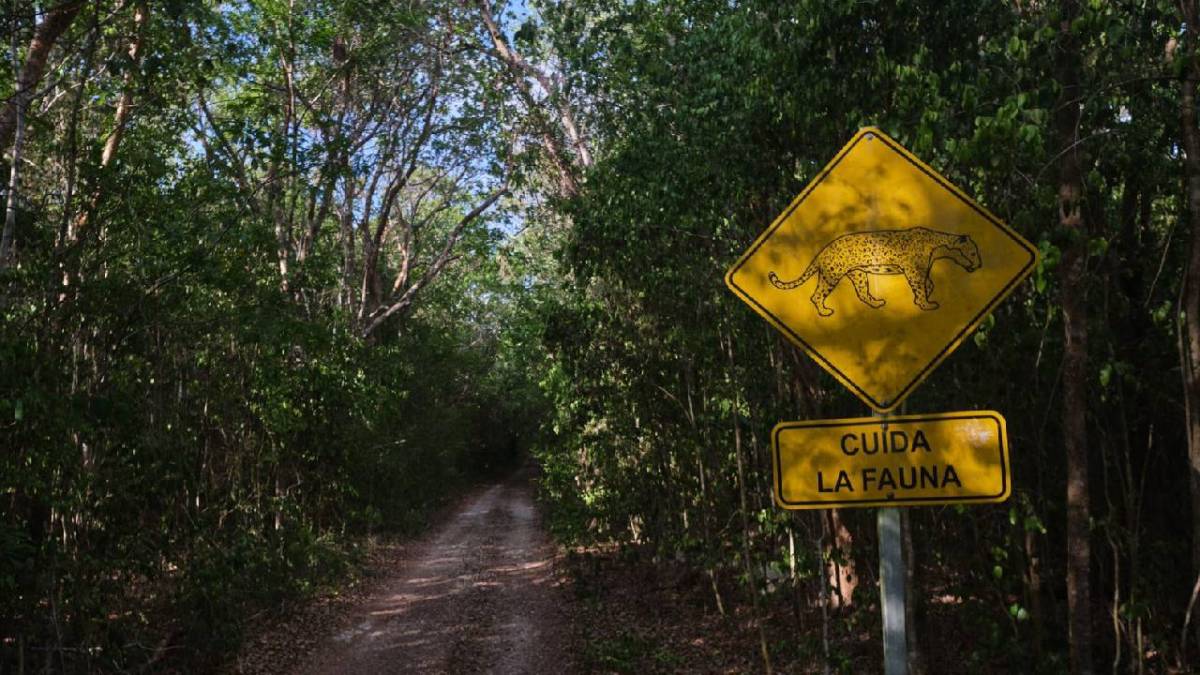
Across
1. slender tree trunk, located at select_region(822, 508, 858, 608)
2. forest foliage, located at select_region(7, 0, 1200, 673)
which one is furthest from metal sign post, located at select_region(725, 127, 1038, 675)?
slender tree trunk, located at select_region(822, 508, 858, 608)

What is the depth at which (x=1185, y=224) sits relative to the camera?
6082 mm

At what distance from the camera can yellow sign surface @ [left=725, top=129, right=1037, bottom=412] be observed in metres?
2.46

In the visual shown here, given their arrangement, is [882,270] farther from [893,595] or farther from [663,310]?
[663,310]

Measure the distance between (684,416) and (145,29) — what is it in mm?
7125

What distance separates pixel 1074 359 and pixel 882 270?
310 centimetres

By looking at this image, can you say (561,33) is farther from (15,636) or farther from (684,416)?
(15,636)

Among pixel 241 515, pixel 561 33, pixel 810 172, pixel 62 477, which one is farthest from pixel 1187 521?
pixel 241 515

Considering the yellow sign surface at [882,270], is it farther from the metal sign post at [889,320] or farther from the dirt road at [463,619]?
the dirt road at [463,619]

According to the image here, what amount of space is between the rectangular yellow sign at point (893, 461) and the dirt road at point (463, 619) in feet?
26.2

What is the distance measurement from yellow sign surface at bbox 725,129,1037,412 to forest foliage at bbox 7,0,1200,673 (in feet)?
3.36

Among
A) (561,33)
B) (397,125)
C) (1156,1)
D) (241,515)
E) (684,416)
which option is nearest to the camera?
(1156,1)

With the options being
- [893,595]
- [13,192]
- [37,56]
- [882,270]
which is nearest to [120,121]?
[37,56]

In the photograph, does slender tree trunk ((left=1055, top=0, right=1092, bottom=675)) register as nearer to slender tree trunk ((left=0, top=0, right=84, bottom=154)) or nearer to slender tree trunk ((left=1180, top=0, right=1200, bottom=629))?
slender tree trunk ((left=1180, top=0, right=1200, bottom=629))

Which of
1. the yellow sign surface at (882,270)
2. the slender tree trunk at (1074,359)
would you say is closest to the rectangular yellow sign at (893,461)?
the yellow sign surface at (882,270)
